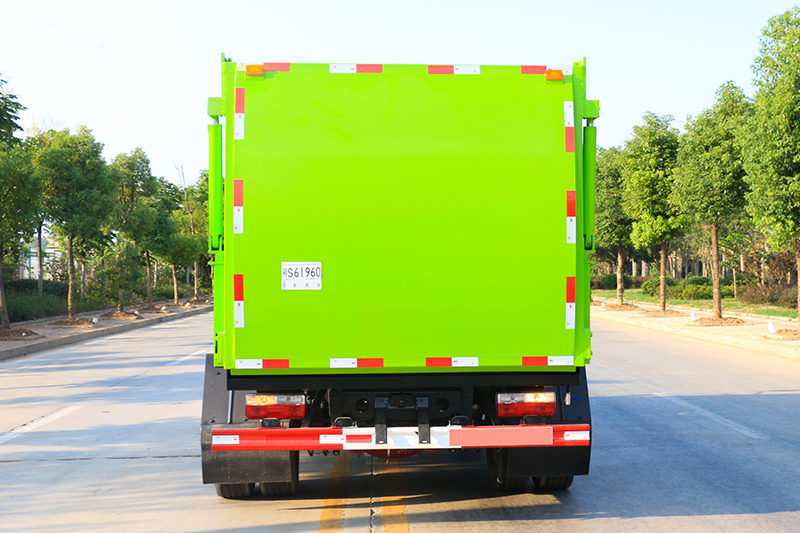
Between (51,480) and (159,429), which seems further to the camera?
(159,429)

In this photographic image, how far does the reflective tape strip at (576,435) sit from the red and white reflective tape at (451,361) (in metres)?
0.87

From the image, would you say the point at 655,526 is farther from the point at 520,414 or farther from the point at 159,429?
the point at 159,429

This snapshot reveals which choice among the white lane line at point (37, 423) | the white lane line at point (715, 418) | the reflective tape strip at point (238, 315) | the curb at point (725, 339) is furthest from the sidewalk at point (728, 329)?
the reflective tape strip at point (238, 315)

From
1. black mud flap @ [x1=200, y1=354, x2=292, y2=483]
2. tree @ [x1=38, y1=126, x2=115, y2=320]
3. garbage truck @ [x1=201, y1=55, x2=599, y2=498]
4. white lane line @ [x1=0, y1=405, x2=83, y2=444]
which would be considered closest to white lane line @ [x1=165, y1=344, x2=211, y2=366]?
white lane line @ [x1=0, y1=405, x2=83, y2=444]

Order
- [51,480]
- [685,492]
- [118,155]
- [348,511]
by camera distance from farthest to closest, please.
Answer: [118,155], [51,480], [685,492], [348,511]

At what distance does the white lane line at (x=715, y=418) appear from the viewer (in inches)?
320

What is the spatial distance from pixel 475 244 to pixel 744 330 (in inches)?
711

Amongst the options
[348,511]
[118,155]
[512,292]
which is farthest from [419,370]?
[118,155]

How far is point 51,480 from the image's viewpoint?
6512 millimetres

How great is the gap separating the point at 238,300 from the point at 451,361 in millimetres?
1480

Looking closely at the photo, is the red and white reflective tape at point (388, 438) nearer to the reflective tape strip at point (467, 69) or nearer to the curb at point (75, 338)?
the reflective tape strip at point (467, 69)

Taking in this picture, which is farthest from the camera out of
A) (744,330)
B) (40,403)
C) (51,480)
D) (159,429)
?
(744,330)

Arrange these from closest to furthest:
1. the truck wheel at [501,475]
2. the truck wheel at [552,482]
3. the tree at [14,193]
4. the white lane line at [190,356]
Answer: the truck wheel at [501,475] → the truck wheel at [552,482] → the white lane line at [190,356] → the tree at [14,193]

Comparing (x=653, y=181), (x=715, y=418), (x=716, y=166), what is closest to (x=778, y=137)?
(x=716, y=166)
